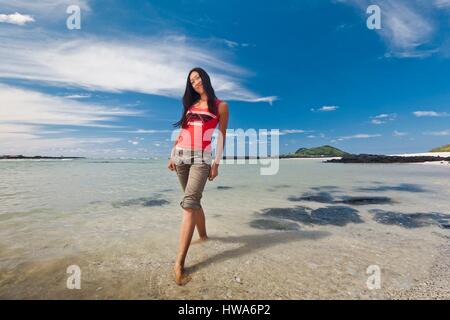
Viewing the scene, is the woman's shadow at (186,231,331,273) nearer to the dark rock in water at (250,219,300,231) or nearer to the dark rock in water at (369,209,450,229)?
the dark rock in water at (250,219,300,231)

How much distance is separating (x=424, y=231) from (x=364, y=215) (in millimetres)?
1708

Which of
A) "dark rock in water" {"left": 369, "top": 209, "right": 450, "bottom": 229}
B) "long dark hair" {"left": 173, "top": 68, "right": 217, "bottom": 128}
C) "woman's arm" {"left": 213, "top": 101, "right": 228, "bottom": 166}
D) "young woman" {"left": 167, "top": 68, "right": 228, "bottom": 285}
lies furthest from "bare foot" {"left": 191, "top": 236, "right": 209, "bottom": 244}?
"dark rock in water" {"left": 369, "top": 209, "right": 450, "bottom": 229}

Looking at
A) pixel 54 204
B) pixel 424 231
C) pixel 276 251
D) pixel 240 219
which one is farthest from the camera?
pixel 54 204

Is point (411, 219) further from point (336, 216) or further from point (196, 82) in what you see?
point (196, 82)

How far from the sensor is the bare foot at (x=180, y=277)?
11.1 feet

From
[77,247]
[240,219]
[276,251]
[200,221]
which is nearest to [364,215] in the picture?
[240,219]

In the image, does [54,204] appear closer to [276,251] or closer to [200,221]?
[200,221]

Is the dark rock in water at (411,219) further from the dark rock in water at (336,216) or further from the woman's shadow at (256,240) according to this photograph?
the woman's shadow at (256,240)

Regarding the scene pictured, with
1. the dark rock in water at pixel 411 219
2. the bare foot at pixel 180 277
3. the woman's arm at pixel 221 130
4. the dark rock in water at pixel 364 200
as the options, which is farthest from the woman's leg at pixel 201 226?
the dark rock in water at pixel 364 200

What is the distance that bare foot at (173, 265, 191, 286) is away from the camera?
3396 millimetres

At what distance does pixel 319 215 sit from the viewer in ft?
24.1

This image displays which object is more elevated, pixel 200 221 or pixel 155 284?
pixel 200 221

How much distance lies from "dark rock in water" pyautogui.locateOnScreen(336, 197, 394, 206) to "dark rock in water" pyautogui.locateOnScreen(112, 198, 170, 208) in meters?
6.25

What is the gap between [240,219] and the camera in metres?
6.91
